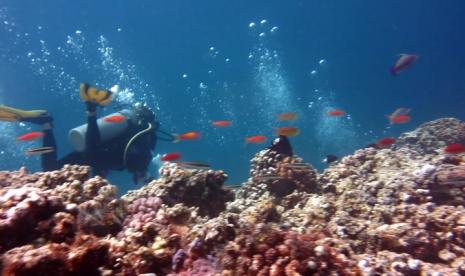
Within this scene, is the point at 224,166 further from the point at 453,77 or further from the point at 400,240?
the point at 453,77

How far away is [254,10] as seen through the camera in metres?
81.6

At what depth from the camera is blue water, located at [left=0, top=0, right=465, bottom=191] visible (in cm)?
7650

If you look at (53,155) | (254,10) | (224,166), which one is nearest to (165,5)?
(254,10)

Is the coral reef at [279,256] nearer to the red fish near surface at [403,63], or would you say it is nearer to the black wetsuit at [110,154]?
the black wetsuit at [110,154]

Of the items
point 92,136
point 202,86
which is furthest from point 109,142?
point 202,86

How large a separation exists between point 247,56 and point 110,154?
86327mm

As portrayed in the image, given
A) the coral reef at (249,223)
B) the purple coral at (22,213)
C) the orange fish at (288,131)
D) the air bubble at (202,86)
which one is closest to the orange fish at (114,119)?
the coral reef at (249,223)

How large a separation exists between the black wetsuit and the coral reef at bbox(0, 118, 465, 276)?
2.87 metres

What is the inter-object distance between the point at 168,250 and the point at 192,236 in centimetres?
31

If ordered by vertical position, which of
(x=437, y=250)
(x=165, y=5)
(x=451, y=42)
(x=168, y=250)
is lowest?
(x=437, y=250)

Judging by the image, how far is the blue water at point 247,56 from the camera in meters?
76.5

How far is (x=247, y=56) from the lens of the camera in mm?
93312

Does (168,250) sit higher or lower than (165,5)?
lower

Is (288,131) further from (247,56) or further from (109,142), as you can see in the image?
(247,56)
